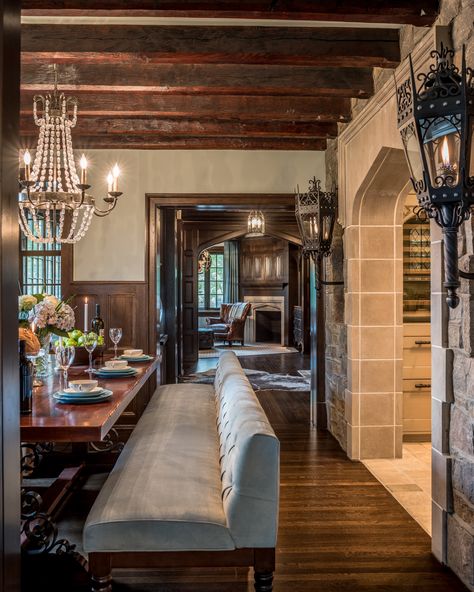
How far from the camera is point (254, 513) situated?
75.6 inches

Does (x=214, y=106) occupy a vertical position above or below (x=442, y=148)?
above

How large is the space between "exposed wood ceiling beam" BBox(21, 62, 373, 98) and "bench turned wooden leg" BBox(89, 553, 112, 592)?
2.87m

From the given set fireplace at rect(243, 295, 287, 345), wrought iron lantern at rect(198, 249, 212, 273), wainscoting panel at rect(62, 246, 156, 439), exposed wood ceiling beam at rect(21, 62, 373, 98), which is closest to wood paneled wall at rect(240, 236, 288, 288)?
fireplace at rect(243, 295, 287, 345)

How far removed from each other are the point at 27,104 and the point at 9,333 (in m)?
3.49

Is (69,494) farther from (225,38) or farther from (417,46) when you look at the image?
(417,46)

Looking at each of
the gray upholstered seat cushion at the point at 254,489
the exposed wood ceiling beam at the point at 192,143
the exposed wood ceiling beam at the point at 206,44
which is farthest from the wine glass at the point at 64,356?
the exposed wood ceiling beam at the point at 192,143

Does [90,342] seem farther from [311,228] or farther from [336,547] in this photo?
[311,228]

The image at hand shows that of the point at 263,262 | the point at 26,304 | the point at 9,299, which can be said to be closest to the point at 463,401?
the point at 9,299

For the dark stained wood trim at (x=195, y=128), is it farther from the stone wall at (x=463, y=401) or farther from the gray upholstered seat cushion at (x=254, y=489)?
the gray upholstered seat cushion at (x=254, y=489)

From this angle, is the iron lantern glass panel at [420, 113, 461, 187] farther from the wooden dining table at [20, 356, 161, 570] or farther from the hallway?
the hallway

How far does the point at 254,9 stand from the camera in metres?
2.55

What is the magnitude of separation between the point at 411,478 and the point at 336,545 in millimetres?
1242

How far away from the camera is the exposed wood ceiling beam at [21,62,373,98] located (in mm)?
3492

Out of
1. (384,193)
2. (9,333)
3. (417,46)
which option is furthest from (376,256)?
(9,333)
